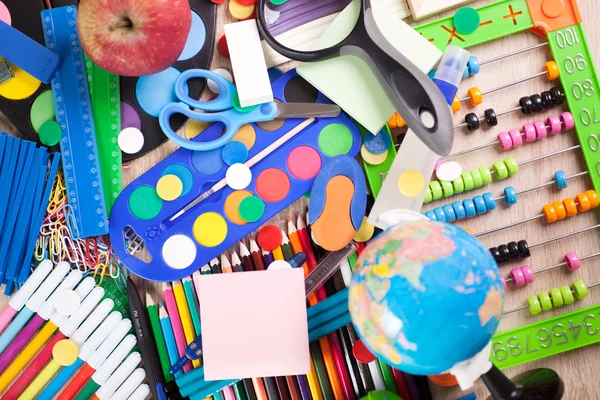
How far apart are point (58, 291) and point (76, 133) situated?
27 centimetres

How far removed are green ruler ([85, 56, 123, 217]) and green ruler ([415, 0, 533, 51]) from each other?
54 cm

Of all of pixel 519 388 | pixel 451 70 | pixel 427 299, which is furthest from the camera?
pixel 451 70

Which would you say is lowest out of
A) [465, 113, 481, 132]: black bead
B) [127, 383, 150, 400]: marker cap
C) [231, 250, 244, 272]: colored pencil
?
[127, 383, 150, 400]: marker cap

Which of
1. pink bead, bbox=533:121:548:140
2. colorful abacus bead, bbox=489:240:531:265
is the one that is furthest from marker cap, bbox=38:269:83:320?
pink bead, bbox=533:121:548:140

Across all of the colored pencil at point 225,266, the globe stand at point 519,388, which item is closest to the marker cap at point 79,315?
the colored pencil at point 225,266

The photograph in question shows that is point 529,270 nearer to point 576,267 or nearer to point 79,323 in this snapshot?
point 576,267

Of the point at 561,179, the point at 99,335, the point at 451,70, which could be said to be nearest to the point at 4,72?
the point at 99,335

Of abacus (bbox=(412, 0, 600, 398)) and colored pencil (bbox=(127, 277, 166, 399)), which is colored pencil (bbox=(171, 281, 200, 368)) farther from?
abacus (bbox=(412, 0, 600, 398))

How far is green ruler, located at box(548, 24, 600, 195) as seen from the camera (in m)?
1.03

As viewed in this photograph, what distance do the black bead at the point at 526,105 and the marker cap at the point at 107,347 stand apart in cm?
78

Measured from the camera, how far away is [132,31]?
0.94 m

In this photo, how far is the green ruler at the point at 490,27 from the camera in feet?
3.40

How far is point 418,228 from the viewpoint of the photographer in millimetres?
767

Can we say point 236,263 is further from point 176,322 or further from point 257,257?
point 176,322
